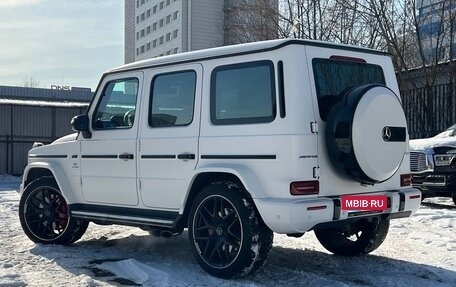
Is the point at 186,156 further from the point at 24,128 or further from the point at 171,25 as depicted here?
the point at 171,25

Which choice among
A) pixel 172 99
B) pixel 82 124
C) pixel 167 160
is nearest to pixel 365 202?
pixel 167 160

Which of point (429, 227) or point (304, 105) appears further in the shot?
point (429, 227)

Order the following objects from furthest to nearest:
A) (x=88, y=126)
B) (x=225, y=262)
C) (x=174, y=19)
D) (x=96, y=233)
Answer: (x=174, y=19)
(x=96, y=233)
(x=88, y=126)
(x=225, y=262)

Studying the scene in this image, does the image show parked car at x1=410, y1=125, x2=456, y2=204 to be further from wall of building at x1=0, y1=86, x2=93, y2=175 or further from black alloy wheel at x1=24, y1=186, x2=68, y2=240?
wall of building at x1=0, y1=86, x2=93, y2=175

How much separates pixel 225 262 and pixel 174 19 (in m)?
87.4

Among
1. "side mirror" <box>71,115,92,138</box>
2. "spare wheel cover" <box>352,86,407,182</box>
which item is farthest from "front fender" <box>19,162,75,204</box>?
"spare wheel cover" <box>352,86,407,182</box>

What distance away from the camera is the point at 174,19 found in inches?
3561

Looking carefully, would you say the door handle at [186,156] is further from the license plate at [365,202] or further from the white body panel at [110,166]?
the license plate at [365,202]

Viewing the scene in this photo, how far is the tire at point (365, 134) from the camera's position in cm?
524

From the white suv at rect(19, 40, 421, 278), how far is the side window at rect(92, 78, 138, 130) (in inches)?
0.6

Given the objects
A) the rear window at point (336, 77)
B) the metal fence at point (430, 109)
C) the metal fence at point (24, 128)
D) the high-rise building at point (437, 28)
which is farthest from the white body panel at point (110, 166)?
the metal fence at point (24, 128)

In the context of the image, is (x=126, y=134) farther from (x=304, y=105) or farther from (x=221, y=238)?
(x=304, y=105)

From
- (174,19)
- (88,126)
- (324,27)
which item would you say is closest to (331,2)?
(324,27)

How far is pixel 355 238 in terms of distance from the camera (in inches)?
271
